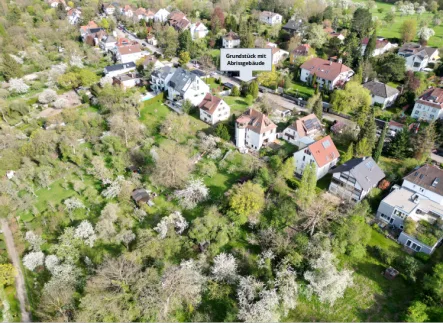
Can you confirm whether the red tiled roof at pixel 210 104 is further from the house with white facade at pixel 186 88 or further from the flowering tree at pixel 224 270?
the flowering tree at pixel 224 270

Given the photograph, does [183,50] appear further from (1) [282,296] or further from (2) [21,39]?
(1) [282,296]

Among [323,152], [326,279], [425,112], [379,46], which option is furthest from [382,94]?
[326,279]

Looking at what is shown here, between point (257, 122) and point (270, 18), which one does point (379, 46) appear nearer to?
point (270, 18)

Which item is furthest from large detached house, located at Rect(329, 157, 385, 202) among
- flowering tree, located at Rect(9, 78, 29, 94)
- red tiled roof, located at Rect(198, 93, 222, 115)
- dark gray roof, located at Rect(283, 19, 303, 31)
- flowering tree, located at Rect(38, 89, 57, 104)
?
dark gray roof, located at Rect(283, 19, 303, 31)

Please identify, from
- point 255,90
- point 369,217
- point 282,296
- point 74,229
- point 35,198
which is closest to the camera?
point 282,296

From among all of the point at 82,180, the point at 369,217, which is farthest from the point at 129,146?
the point at 369,217

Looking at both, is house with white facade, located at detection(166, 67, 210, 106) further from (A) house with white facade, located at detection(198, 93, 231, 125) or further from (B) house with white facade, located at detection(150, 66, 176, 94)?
(A) house with white facade, located at detection(198, 93, 231, 125)
